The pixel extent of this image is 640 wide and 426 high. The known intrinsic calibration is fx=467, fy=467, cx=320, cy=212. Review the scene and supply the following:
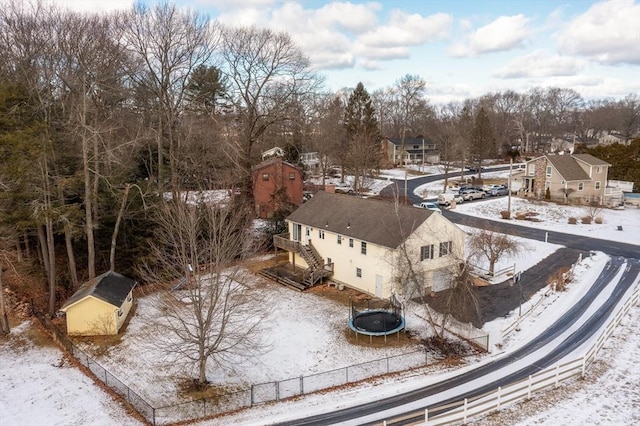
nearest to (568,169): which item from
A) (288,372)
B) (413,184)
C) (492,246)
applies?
(413,184)

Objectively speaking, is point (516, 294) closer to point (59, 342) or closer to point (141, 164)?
point (59, 342)

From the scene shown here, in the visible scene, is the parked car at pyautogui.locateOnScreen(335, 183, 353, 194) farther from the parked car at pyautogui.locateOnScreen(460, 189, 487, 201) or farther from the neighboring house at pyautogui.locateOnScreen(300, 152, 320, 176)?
the parked car at pyautogui.locateOnScreen(460, 189, 487, 201)

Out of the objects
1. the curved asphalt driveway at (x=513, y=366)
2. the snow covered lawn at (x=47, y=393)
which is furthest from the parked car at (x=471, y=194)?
the snow covered lawn at (x=47, y=393)

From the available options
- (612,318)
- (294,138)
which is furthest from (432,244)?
(294,138)

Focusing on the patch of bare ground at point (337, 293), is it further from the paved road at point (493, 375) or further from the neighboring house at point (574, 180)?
the neighboring house at point (574, 180)

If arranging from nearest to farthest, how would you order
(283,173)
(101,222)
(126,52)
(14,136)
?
(14,136) → (101,222) → (126,52) → (283,173)

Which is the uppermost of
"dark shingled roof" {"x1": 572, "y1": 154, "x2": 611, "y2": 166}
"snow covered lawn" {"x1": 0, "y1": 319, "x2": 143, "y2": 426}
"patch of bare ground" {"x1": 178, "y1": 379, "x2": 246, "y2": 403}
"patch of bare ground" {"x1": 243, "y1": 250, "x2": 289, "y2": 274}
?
"dark shingled roof" {"x1": 572, "y1": 154, "x2": 611, "y2": 166}

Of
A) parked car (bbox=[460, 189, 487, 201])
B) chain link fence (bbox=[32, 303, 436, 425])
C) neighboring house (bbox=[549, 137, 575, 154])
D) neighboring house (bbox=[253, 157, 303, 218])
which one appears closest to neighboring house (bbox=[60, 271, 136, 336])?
chain link fence (bbox=[32, 303, 436, 425])
